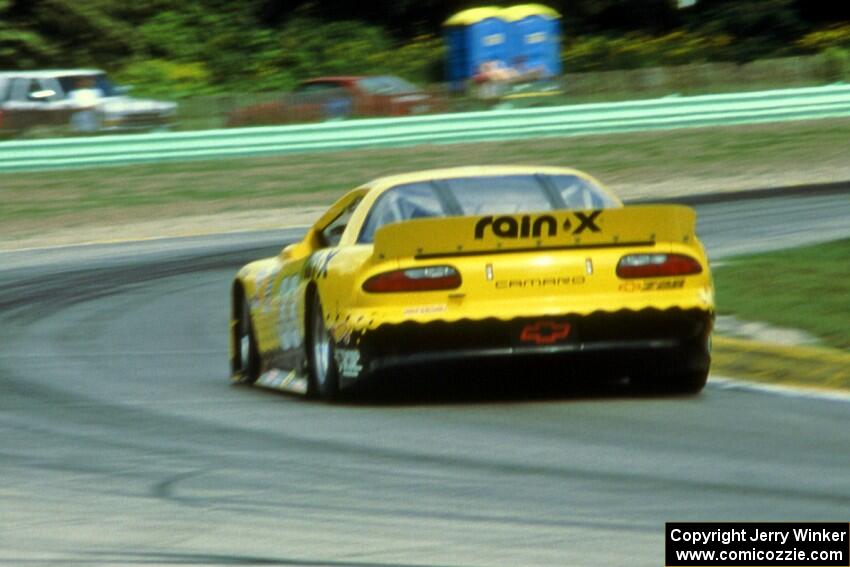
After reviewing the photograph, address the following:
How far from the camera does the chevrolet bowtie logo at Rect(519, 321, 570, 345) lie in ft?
27.6

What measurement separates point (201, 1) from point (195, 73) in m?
4.95

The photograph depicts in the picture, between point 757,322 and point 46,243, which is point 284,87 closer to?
point 46,243

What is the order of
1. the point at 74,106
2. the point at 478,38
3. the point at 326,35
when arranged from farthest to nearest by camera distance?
the point at 326,35, the point at 478,38, the point at 74,106

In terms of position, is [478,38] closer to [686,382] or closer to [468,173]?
[468,173]

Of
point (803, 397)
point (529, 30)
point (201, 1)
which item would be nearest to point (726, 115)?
point (529, 30)

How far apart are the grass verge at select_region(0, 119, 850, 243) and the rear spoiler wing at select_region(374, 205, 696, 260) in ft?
56.1

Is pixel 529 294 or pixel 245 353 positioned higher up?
pixel 529 294

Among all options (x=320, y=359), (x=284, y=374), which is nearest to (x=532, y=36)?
(x=284, y=374)

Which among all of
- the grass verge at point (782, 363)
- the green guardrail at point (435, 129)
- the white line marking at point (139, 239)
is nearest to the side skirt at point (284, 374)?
the grass verge at point (782, 363)

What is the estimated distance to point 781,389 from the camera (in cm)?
885

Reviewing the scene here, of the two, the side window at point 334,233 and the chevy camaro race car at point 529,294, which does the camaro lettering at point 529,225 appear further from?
the side window at point 334,233

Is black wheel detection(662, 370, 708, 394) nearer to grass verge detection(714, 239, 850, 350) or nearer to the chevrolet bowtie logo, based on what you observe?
the chevrolet bowtie logo

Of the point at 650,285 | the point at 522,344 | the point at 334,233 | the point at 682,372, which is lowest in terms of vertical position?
the point at 682,372

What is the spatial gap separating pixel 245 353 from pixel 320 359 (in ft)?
5.62
